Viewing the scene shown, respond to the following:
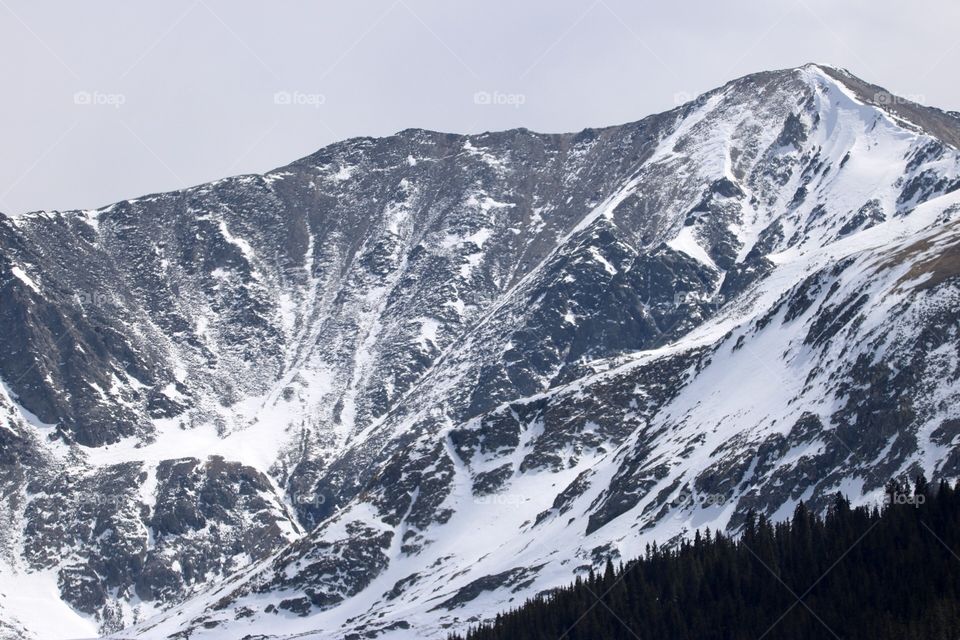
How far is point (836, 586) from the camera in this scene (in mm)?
180000

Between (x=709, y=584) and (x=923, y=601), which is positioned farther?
(x=709, y=584)

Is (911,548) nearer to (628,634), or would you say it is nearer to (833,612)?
(833,612)

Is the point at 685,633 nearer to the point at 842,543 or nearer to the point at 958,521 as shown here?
the point at 842,543

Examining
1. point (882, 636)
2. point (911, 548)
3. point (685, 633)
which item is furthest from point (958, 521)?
point (685, 633)

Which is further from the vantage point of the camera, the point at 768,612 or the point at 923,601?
the point at 768,612

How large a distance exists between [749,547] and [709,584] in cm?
743

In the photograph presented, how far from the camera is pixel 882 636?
165 m

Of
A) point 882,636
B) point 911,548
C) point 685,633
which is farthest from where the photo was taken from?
point 685,633

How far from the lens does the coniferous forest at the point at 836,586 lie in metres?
169

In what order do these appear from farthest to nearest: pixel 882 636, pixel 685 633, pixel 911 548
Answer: pixel 685 633
pixel 911 548
pixel 882 636

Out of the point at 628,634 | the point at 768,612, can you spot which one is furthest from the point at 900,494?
the point at 628,634

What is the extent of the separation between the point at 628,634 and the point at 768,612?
1859 cm

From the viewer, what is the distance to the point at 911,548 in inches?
6983

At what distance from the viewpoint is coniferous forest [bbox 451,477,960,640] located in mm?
168625
